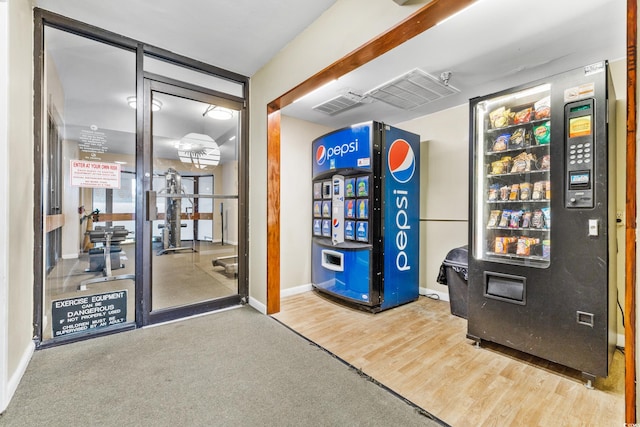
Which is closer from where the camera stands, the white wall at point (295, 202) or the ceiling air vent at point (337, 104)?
the ceiling air vent at point (337, 104)

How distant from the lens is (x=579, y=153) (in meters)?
1.91

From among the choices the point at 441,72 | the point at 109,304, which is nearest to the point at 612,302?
the point at 441,72

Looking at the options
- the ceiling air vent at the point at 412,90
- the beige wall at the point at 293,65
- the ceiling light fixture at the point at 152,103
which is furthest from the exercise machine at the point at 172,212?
the ceiling air vent at the point at 412,90

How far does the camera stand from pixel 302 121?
4.17m

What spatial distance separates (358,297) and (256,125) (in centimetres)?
240

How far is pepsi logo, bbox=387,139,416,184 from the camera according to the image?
3.40 metres

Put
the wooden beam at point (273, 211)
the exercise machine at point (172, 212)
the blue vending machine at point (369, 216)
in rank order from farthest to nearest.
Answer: the blue vending machine at point (369, 216) → the wooden beam at point (273, 211) → the exercise machine at point (172, 212)

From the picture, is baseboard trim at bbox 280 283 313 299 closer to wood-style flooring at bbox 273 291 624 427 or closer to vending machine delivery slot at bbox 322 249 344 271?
vending machine delivery slot at bbox 322 249 344 271

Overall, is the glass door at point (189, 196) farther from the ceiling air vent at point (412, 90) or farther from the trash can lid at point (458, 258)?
the trash can lid at point (458, 258)

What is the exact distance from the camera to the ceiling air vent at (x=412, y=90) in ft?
9.42

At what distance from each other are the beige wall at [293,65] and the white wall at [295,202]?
224 millimetres

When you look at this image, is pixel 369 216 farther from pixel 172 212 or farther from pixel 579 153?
pixel 172 212

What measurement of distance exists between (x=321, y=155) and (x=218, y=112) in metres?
1.44

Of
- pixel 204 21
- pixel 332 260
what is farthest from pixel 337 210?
pixel 204 21
